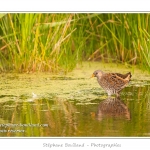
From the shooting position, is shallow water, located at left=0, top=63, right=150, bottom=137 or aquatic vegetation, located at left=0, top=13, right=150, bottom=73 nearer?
shallow water, located at left=0, top=63, right=150, bottom=137

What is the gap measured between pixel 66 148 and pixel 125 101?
1.38m

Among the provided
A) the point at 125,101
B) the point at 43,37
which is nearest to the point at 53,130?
the point at 125,101

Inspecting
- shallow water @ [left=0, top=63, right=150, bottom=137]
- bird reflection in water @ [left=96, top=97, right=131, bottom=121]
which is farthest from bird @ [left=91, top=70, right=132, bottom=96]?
bird reflection in water @ [left=96, top=97, right=131, bottom=121]

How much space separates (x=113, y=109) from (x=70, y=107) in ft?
1.54

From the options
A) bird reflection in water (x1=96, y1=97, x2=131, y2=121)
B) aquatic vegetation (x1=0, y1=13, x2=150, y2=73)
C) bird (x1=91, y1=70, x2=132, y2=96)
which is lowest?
bird reflection in water (x1=96, y1=97, x2=131, y2=121)

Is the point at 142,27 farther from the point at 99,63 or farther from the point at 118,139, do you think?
the point at 118,139

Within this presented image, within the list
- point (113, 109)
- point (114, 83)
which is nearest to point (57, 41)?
point (114, 83)

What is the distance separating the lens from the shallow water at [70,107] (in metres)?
5.56

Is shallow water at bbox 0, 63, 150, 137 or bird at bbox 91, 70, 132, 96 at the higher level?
bird at bbox 91, 70, 132, 96

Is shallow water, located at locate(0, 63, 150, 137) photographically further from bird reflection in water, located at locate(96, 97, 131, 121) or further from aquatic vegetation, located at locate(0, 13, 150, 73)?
aquatic vegetation, located at locate(0, 13, 150, 73)

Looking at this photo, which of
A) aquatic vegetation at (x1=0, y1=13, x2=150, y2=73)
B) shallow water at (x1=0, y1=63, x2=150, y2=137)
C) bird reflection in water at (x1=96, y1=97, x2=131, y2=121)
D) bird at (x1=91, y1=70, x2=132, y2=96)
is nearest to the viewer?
shallow water at (x1=0, y1=63, x2=150, y2=137)

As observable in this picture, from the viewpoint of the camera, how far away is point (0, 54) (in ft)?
27.1

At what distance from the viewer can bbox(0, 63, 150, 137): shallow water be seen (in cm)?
556

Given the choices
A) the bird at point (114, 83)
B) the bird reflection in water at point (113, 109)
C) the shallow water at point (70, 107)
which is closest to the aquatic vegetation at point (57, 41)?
the shallow water at point (70, 107)
